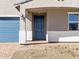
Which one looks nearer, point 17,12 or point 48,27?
point 48,27

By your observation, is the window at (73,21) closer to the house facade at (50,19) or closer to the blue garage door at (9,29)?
the house facade at (50,19)

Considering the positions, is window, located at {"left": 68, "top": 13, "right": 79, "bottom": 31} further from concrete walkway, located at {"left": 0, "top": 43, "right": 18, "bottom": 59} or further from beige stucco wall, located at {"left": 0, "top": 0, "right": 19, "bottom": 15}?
concrete walkway, located at {"left": 0, "top": 43, "right": 18, "bottom": 59}

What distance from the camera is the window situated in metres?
25.6

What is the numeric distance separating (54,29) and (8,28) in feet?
18.2

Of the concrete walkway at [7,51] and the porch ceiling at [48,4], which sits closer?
the concrete walkway at [7,51]

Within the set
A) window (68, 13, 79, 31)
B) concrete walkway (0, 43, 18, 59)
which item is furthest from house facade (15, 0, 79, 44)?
concrete walkway (0, 43, 18, 59)

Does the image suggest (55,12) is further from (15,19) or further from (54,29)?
(15,19)

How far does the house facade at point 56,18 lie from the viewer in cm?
2327

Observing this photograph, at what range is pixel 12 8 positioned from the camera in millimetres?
28062

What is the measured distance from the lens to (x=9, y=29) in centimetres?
2761

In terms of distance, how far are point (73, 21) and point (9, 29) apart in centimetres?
707

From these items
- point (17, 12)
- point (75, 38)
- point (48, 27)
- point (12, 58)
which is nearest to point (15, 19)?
point (17, 12)

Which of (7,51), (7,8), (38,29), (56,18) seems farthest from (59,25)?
(7,51)

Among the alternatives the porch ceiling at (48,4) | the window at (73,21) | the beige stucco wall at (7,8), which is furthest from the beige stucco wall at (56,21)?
the beige stucco wall at (7,8)
